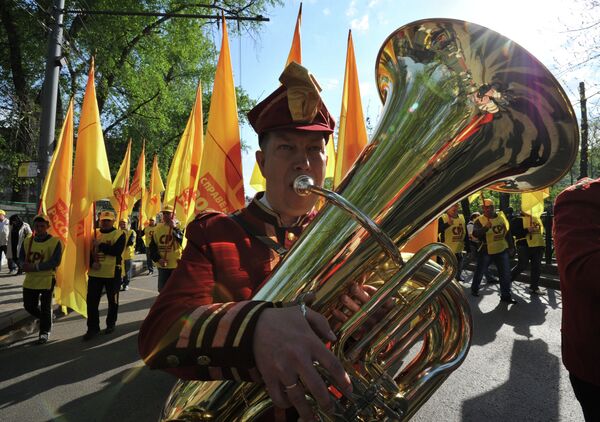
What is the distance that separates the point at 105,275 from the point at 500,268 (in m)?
6.81

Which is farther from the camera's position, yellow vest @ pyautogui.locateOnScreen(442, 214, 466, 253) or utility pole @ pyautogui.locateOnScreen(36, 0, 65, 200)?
yellow vest @ pyautogui.locateOnScreen(442, 214, 466, 253)

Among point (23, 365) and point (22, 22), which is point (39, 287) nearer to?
point (23, 365)

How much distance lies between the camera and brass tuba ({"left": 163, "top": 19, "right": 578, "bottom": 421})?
1042 mm

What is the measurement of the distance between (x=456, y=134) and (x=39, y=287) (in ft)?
18.7

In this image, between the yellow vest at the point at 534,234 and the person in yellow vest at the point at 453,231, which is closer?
the yellow vest at the point at 534,234

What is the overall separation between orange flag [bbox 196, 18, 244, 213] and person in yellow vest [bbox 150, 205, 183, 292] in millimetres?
2165

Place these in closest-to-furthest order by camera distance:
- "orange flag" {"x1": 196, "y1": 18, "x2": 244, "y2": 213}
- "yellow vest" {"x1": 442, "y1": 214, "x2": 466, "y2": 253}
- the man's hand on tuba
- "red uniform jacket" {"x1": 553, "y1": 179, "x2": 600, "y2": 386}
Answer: the man's hand on tuba → "red uniform jacket" {"x1": 553, "y1": 179, "x2": 600, "y2": 386} → "orange flag" {"x1": 196, "y1": 18, "x2": 244, "y2": 213} → "yellow vest" {"x1": 442, "y1": 214, "x2": 466, "y2": 253}

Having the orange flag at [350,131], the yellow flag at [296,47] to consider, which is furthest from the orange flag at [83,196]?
the orange flag at [350,131]

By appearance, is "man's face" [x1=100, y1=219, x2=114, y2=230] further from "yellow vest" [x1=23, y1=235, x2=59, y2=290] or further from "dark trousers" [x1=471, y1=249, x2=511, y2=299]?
"dark trousers" [x1=471, y1=249, x2=511, y2=299]

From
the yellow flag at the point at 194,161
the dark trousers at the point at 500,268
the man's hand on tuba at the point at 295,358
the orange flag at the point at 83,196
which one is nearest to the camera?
the man's hand on tuba at the point at 295,358

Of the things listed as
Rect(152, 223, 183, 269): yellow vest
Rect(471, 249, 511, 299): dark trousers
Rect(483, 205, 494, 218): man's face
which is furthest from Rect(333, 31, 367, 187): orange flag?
Rect(471, 249, 511, 299): dark trousers

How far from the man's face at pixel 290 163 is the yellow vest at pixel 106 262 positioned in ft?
16.5

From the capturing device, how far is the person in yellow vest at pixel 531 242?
7.86 meters

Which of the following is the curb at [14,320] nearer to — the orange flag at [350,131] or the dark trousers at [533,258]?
the orange flag at [350,131]
